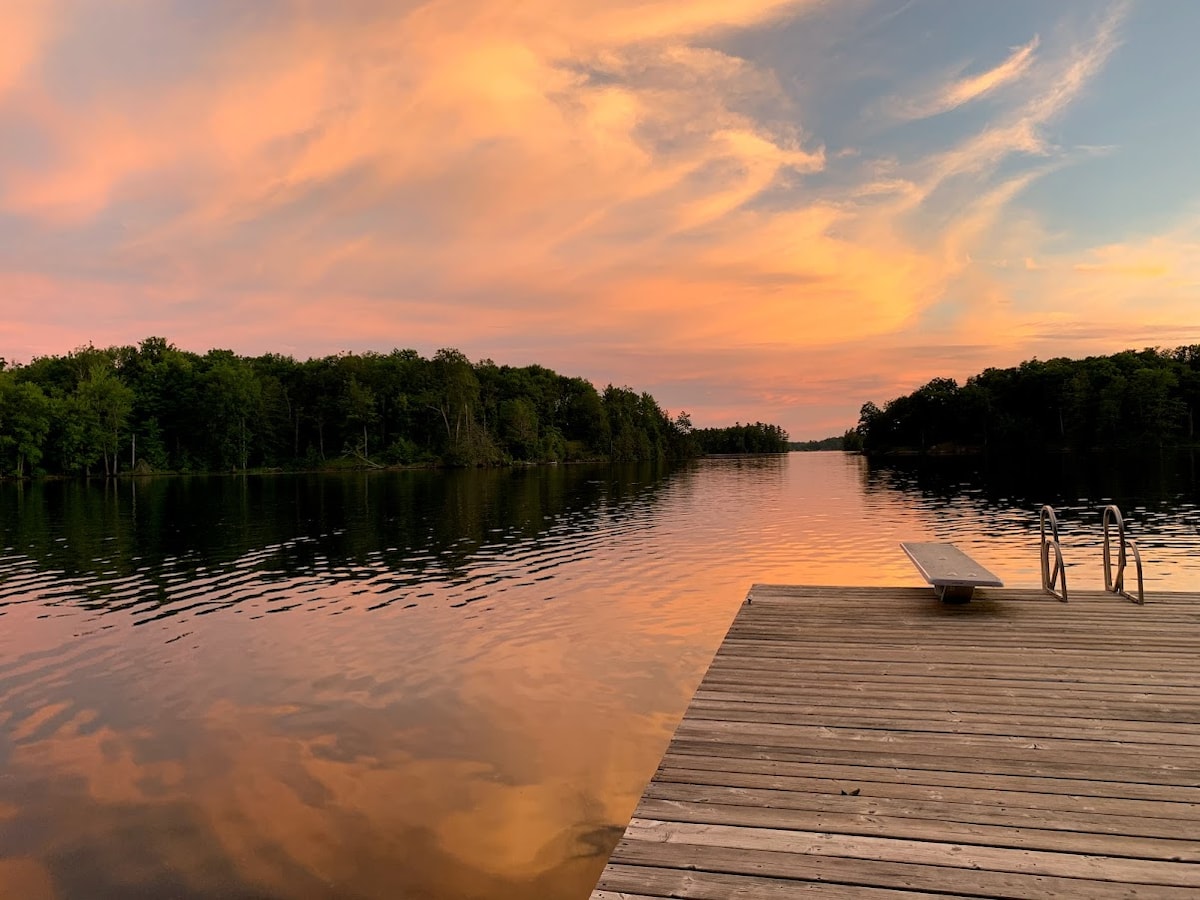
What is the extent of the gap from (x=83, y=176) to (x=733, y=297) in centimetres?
3389

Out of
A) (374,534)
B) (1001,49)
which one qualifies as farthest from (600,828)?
(1001,49)

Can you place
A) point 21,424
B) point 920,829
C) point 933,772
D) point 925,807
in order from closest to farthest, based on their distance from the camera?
1. point 920,829
2. point 925,807
3. point 933,772
4. point 21,424

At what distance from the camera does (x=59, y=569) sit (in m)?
20.8

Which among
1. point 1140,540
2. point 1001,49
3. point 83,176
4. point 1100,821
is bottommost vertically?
point 1140,540

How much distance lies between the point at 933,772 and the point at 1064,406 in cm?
15422

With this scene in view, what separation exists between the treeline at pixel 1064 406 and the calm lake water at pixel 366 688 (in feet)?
392

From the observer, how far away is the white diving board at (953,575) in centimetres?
959

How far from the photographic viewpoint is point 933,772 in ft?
15.6

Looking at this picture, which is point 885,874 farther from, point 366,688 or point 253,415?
point 253,415

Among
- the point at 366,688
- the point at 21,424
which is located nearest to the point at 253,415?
the point at 21,424

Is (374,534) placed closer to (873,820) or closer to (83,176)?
(83,176)

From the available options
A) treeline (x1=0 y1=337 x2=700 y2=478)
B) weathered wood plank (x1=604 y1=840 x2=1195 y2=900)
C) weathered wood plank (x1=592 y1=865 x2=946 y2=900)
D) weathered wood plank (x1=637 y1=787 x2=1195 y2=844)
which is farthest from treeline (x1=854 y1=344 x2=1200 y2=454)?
weathered wood plank (x1=592 y1=865 x2=946 y2=900)

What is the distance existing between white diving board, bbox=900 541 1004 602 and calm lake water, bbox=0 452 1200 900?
379cm

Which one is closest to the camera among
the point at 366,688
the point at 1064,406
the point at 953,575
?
the point at 953,575
